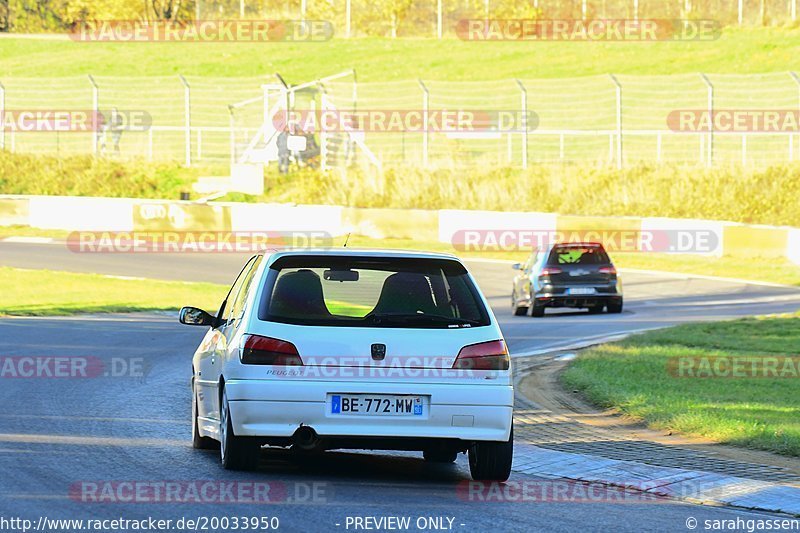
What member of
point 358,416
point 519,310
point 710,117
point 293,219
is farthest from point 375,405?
point 710,117

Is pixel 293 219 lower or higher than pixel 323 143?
lower

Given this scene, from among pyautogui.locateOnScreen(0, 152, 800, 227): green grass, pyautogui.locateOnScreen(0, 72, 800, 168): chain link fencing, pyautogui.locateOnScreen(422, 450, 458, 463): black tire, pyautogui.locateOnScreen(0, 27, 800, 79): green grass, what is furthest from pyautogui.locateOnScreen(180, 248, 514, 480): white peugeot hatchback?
pyautogui.locateOnScreen(0, 27, 800, 79): green grass

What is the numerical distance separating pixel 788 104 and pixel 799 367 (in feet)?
118

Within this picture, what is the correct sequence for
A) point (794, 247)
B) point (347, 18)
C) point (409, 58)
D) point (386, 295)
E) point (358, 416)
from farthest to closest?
point (347, 18) → point (409, 58) → point (794, 247) → point (386, 295) → point (358, 416)

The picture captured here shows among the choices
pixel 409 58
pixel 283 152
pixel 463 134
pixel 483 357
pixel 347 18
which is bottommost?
pixel 483 357

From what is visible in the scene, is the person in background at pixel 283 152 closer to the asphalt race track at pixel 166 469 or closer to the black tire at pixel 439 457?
the asphalt race track at pixel 166 469

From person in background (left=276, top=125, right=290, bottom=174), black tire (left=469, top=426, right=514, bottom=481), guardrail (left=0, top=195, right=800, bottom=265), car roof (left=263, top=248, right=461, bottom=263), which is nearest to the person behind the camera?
black tire (left=469, top=426, right=514, bottom=481)

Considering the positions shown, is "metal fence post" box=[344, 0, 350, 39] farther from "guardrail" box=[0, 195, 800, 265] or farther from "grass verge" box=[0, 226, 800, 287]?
"grass verge" box=[0, 226, 800, 287]

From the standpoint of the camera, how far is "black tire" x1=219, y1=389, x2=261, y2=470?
916cm

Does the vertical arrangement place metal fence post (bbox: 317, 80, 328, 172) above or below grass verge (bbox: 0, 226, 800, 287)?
above

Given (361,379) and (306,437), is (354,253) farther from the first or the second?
(306,437)

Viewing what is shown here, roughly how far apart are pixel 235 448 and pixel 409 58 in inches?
2464

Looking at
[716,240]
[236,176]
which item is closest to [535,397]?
[716,240]

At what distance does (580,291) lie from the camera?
26.5 metres
